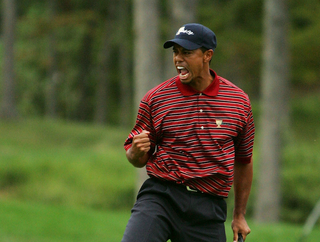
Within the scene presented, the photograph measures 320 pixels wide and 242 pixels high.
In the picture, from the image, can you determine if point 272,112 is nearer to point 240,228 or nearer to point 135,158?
point 240,228

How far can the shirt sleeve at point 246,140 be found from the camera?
14.2ft

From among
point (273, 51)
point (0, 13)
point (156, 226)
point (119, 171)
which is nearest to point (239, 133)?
point (156, 226)

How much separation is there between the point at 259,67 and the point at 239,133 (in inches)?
985

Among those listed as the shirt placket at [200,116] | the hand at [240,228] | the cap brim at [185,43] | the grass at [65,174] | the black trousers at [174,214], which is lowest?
the grass at [65,174]

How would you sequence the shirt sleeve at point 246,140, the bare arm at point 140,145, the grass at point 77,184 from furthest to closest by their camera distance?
the grass at point 77,184, the shirt sleeve at point 246,140, the bare arm at point 140,145

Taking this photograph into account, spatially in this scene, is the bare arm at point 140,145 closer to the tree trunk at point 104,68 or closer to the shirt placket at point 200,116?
the shirt placket at point 200,116

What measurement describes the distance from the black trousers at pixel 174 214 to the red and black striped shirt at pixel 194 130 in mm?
78

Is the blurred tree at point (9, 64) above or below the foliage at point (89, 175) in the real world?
above

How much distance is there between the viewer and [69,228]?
11.3 meters

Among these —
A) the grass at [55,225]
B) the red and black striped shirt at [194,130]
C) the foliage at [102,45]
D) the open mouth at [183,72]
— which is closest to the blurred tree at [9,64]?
the foliage at [102,45]

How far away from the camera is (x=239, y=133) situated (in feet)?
14.2

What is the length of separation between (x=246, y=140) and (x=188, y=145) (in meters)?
0.51

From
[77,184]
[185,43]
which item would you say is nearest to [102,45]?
[77,184]

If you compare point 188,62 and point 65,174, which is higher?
point 188,62
